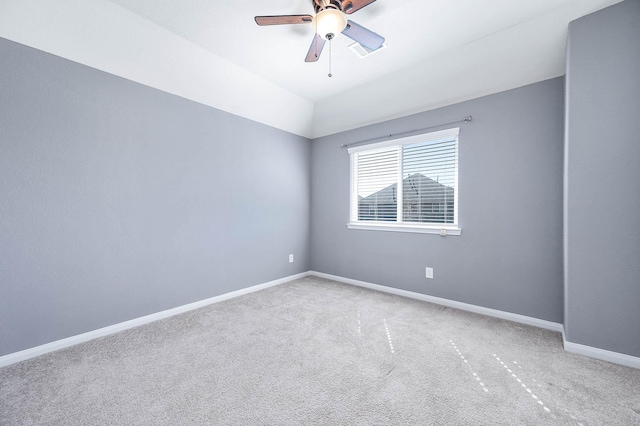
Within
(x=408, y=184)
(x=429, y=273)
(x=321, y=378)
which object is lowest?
(x=321, y=378)

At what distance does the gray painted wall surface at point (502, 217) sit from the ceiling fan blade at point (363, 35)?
4.99 feet

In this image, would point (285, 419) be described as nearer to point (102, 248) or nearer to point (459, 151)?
point (102, 248)

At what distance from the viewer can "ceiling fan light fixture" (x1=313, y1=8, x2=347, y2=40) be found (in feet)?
5.38

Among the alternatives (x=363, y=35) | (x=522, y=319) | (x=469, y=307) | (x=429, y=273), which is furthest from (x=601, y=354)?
(x=363, y=35)

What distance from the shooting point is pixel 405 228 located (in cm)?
337

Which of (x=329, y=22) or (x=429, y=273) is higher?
(x=329, y=22)

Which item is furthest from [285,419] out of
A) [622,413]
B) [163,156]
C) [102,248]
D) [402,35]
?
[402,35]

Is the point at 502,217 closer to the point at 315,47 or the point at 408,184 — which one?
the point at 408,184

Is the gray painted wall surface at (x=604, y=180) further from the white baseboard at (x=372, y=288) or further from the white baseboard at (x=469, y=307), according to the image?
the white baseboard at (x=469, y=307)

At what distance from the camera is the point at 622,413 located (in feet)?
4.63

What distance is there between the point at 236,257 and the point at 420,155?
277 centimetres

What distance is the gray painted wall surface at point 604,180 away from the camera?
1.83 meters

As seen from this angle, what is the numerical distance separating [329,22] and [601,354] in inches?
123

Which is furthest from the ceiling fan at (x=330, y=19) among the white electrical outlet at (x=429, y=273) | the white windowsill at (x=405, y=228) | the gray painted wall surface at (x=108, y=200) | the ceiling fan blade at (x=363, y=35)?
the white electrical outlet at (x=429, y=273)
